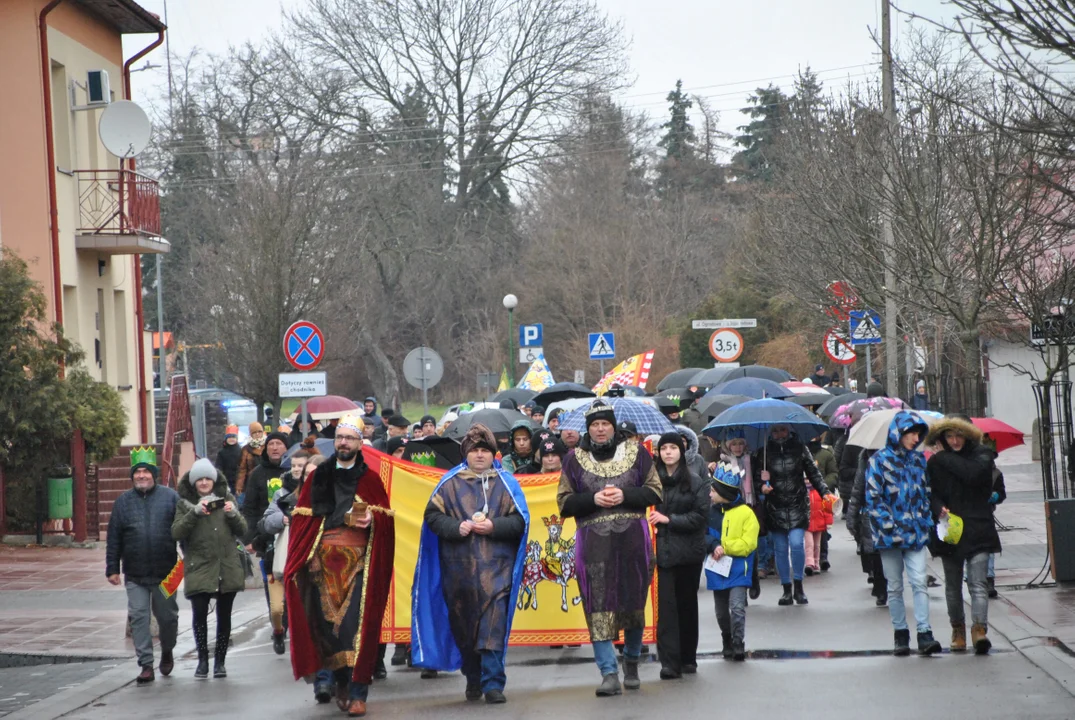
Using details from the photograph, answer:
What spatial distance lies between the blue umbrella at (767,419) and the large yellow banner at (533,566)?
305 cm

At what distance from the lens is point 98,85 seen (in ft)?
90.6

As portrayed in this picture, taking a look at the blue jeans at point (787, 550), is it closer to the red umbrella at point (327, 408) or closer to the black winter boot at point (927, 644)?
the black winter boot at point (927, 644)

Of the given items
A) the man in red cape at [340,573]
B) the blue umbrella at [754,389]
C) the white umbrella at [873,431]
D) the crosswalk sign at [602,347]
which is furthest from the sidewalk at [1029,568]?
the crosswalk sign at [602,347]

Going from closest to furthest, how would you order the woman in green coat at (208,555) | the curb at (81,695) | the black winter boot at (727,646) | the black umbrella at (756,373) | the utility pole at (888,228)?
the curb at (81,695), the black winter boot at (727,646), the woman in green coat at (208,555), the utility pole at (888,228), the black umbrella at (756,373)

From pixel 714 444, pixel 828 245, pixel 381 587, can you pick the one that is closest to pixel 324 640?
pixel 381 587

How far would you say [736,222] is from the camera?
2280 inches

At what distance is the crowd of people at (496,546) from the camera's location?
998cm

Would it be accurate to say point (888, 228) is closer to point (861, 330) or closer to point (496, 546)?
point (861, 330)

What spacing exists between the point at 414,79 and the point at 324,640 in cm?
4583

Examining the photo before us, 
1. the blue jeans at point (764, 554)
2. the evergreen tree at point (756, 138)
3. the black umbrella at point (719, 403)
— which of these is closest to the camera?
the blue jeans at point (764, 554)

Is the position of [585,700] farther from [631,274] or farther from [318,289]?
[631,274]

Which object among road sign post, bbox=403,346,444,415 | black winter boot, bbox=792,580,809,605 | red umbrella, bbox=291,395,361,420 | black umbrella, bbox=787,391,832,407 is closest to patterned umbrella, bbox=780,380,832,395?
black umbrella, bbox=787,391,832,407

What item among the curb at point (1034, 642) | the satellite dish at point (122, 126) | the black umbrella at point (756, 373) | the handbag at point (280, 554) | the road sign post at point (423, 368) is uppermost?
the satellite dish at point (122, 126)

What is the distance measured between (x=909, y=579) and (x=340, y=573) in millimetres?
4051
